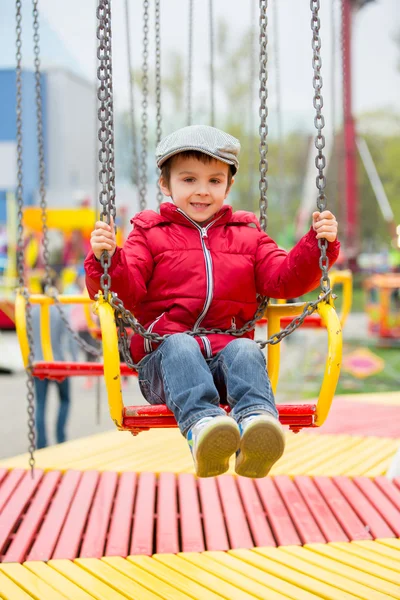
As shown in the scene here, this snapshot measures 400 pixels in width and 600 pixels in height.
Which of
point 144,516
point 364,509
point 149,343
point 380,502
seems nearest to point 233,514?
point 144,516

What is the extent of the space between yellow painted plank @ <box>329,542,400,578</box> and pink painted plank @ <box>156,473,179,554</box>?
0.67 meters

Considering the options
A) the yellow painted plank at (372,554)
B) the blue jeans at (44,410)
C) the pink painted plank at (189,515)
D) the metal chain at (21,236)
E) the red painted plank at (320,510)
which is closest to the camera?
the yellow painted plank at (372,554)

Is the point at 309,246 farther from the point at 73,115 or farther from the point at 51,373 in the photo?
the point at 73,115

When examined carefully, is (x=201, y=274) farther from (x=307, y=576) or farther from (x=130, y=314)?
(x=307, y=576)

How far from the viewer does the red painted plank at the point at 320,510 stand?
127 inches

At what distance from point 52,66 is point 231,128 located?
22.0 feet

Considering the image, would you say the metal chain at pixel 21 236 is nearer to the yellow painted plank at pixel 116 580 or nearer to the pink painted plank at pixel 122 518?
the pink painted plank at pixel 122 518

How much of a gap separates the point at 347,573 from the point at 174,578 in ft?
2.15

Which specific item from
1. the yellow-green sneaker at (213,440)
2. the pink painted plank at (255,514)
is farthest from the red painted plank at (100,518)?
the yellow-green sneaker at (213,440)

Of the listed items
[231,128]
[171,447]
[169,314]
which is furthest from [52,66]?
[169,314]

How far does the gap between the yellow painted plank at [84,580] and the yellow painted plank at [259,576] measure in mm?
469

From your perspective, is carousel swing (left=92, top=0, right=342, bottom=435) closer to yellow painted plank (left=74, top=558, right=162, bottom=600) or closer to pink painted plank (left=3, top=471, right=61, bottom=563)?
yellow painted plank (left=74, top=558, right=162, bottom=600)

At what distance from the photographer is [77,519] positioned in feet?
11.0

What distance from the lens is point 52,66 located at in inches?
832
